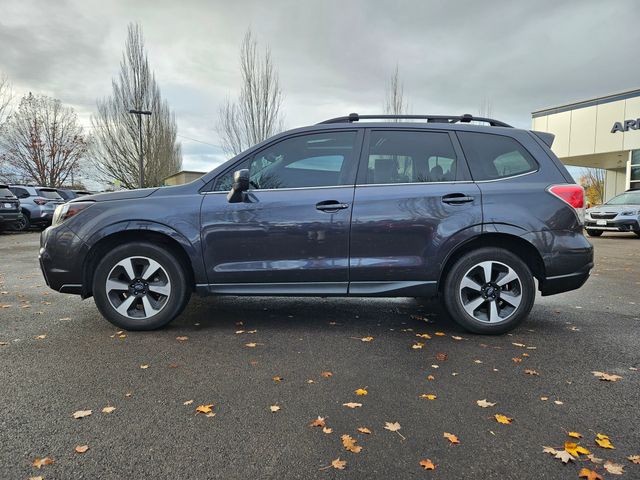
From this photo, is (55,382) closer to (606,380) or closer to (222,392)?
(222,392)

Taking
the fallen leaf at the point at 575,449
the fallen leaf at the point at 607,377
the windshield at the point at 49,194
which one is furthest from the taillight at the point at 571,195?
the windshield at the point at 49,194

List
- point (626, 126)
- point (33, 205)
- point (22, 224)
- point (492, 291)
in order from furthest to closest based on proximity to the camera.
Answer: point (626, 126) < point (33, 205) < point (22, 224) < point (492, 291)

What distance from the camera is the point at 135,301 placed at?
412cm

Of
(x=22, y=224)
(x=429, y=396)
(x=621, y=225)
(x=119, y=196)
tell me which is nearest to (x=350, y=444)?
(x=429, y=396)

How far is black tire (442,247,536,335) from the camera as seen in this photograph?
13.1 ft

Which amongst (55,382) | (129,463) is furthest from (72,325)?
(129,463)

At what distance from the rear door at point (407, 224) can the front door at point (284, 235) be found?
0.14m

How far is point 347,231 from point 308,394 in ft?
5.09

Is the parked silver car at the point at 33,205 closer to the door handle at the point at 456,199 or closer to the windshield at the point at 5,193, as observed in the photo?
the windshield at the point at 5,193

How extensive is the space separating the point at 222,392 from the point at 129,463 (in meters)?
0.81

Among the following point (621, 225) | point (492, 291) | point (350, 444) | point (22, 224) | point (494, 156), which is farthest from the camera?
point (22, 224)

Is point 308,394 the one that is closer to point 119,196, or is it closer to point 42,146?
point 119,196

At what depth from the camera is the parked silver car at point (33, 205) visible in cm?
1759

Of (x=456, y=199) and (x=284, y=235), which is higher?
(x=456, y=199)
